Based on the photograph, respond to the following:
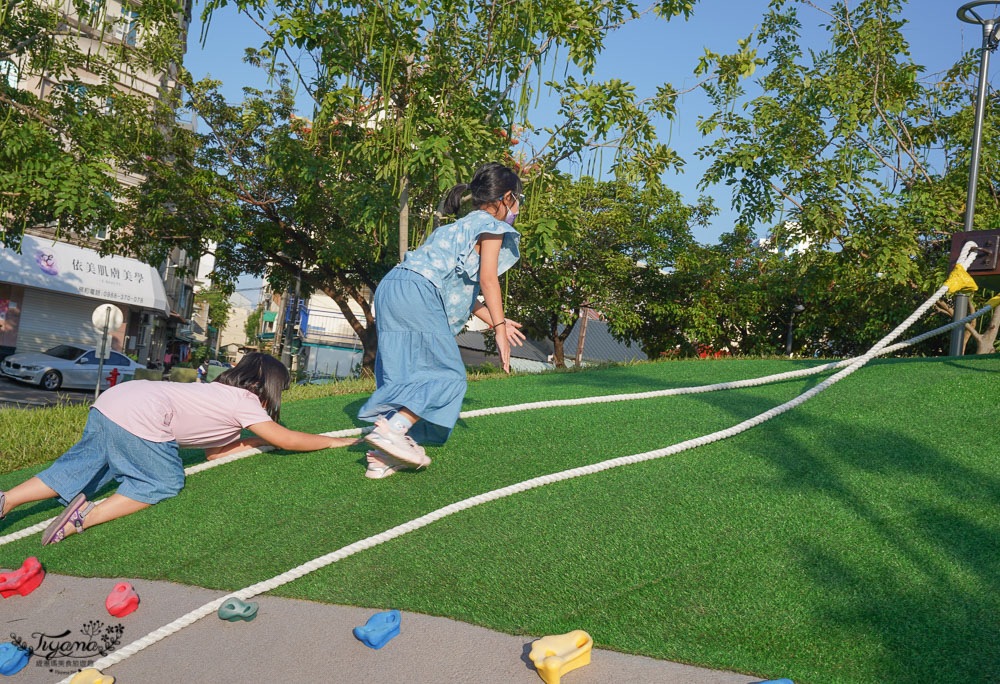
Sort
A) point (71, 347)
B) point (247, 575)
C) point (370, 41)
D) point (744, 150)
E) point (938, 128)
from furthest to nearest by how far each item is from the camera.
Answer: point (71, 347) < point (938, 128) < point (744, 150) < point (370, 41) < point (247, 575)

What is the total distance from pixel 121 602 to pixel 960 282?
553cm

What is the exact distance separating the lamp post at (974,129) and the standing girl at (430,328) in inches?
234

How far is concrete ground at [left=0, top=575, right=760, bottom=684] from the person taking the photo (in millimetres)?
2125

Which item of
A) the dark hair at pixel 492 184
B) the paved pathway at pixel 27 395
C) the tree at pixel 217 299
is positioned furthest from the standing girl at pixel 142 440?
the tree at pixel 217 299

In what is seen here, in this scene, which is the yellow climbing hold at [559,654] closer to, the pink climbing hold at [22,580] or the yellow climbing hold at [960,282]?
the pink climbing hold at [22,580]

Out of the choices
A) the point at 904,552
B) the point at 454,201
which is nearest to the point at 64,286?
the point at 454,201

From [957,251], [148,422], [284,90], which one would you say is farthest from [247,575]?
[284,90]

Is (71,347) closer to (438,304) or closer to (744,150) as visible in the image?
(744,150)

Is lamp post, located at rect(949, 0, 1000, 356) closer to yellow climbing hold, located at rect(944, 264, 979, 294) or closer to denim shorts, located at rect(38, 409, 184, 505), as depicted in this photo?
yellow climbing hold, located at rect(944, 264, 979, 294)

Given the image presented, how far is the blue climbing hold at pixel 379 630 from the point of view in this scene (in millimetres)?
2305

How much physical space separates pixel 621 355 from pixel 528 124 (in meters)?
31.1

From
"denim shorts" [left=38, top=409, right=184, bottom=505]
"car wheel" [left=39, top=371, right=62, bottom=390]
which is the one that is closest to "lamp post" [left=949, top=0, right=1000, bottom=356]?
"denim shorts" [left=38, top=409, right=184, bottom=505]

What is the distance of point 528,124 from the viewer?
316 inches

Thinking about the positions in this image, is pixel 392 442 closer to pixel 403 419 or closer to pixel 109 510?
pixel 403 419
